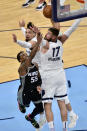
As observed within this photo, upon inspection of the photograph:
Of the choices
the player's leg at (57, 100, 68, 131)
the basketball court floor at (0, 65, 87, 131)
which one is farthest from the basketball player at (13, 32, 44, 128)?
the basketball court floor at (0, 65, 87, 131)

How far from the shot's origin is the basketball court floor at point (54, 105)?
6.20 m

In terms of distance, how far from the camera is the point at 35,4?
13703 millimetres

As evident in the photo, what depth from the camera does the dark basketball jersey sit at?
5551mm

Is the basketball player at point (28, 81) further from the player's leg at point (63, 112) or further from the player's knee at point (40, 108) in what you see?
the player's leg at point (63, 112)

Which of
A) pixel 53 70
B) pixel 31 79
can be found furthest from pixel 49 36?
pixel 31 79

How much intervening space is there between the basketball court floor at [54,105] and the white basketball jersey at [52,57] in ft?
4.41

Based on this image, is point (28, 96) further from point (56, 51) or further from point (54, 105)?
point (54, 105)

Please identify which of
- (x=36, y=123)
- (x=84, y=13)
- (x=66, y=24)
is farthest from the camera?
(x=66, y=24)

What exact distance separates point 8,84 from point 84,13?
10.5 ft

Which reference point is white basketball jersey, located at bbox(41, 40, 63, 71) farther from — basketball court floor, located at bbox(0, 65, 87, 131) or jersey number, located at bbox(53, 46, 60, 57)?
basketball court floor, located at bbox(0, 65, 87, 131)

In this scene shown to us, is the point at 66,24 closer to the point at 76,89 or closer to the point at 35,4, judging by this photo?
the point at 35,4

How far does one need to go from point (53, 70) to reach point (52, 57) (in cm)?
25

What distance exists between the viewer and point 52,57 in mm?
5359

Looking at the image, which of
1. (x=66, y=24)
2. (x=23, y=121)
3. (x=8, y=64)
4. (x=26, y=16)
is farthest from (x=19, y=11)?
(x=23, y=121)
